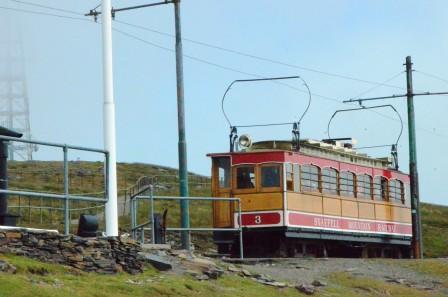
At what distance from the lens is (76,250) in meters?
17.0

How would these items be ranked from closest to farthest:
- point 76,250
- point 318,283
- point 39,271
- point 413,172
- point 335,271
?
point 39,271, point 76,250, point 318,283, point 335,271, point 413,172

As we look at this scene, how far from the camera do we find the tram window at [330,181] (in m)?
31.4

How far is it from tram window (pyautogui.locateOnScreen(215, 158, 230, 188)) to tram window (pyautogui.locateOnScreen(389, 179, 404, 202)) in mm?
7692

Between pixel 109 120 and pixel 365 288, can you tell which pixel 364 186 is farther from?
pixel 109 120

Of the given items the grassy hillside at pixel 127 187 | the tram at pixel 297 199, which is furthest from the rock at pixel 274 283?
the tram at pixel 297 199

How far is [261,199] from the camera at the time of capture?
29.6 m

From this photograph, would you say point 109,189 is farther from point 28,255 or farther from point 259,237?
point 259,237

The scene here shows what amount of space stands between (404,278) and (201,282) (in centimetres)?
772

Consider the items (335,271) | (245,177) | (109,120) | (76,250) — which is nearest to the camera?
(76,250)

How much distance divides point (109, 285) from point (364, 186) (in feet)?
63.0

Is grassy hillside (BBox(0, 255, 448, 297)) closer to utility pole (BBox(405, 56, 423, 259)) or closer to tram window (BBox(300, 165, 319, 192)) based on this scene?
tram window (BBox(300, 165, 319, 192))

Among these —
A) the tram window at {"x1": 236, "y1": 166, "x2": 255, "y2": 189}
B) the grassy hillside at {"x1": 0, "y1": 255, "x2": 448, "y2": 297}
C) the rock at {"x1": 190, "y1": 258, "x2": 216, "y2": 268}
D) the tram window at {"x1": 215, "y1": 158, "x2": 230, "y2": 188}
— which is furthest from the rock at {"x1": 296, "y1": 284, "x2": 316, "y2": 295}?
the tram window at {"x1": 215, "y1": 158, "x2": 230, "y2": 188}

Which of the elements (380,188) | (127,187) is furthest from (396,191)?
(127,187)

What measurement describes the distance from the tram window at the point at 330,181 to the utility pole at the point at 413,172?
6.32 m
